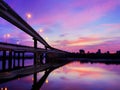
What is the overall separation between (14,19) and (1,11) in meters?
7.22

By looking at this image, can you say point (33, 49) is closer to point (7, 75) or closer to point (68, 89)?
point (7, 75)

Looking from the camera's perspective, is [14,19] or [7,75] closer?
[7,75]

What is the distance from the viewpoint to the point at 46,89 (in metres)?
22.3

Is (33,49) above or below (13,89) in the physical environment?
above

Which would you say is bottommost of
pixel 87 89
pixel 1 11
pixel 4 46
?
pixel 87 89

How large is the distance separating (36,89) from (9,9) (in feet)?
62.3

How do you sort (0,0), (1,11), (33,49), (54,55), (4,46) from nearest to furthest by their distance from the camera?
(0,0)
(1,11)
(4,46)
(33,49)
(54,55)

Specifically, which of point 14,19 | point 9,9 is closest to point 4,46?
point 14,19

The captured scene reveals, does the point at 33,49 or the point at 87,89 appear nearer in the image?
the point at 87,89

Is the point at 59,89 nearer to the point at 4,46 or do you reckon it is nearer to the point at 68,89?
the point at 68,89

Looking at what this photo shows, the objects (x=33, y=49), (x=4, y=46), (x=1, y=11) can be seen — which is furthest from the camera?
(x=33, y=49)

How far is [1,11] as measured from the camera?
34812 millimetres

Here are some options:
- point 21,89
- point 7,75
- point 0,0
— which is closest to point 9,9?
point 0,0

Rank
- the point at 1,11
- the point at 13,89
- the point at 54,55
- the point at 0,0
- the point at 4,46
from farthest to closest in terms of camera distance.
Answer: the point at 54,55 → the point at 4,46 → the point at 1,11 → the point at 0,0 → the point at 13,89
